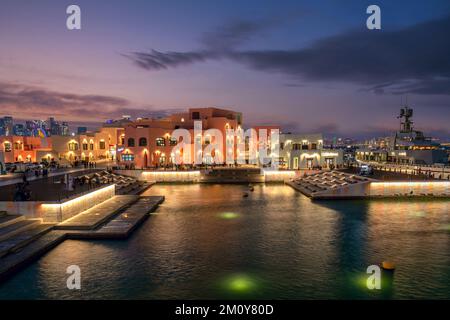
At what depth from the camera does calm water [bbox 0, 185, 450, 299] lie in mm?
14352

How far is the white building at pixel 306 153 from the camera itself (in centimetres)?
5650

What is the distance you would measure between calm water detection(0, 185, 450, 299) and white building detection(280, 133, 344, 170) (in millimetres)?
26170

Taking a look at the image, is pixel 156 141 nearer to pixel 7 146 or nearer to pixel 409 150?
pixel 7 146

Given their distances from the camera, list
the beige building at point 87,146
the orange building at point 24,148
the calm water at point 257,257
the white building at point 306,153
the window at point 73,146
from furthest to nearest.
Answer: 1. the window at point 73,146
2. the beige building at point 87,146
3. the orange building at point 24,148
4. the white building at point 306,153
5. the calm water at point 257,257

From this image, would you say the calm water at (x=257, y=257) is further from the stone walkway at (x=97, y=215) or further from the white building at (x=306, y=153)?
the white building at (x=306, y=153)

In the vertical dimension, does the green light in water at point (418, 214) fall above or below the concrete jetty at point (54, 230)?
below

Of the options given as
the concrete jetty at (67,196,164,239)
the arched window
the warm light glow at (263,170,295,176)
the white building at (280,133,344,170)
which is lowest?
the concrete jetty at (67,196,164,239)

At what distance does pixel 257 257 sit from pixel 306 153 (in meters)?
40.3

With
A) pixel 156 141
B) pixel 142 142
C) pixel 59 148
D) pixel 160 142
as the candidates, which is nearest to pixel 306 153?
pixel 160 142

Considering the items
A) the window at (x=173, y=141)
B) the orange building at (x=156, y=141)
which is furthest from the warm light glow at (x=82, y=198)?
the window at (x=173, y=141)

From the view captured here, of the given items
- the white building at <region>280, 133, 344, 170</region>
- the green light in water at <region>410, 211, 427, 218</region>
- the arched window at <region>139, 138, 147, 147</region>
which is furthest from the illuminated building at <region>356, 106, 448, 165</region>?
the arched window at <region>139, 138, 147, 147</region>

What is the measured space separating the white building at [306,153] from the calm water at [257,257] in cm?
2617

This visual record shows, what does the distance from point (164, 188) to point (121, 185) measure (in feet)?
19.3

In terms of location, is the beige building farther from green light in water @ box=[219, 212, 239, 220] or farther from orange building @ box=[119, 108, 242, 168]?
green light in water @ box=[219, 212, 239, 220]
